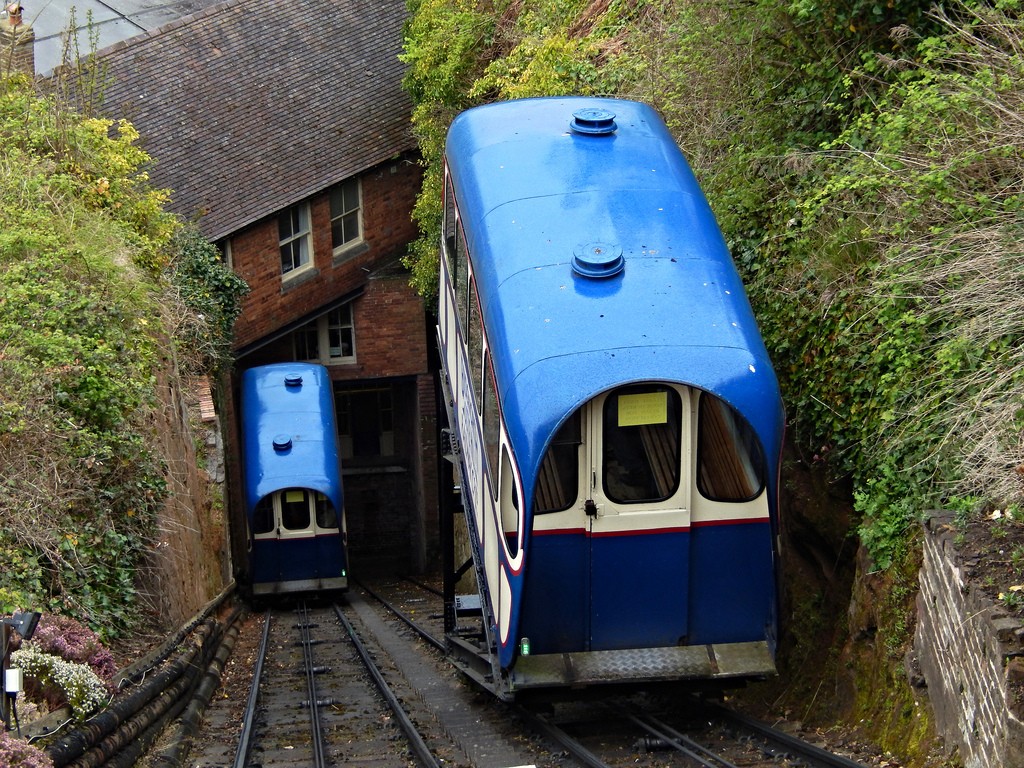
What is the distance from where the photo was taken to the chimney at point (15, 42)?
1738cm

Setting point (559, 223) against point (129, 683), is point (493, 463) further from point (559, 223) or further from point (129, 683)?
point (129, 683)

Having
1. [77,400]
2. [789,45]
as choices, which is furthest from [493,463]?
[789,45]

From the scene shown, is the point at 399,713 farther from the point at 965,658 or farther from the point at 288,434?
the point at 288,434

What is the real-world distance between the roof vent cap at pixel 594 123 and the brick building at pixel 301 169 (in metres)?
12.4

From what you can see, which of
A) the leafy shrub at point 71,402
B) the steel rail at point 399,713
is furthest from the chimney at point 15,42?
the steel rail at point 399,713

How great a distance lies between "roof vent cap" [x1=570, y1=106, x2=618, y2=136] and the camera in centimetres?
913

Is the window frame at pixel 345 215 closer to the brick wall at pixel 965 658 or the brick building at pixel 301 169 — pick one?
the brick building at pixel 301 169

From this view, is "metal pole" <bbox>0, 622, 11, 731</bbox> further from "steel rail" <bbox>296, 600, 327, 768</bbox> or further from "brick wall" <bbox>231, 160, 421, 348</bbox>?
"brick wall" <bbox>231, 160, 421, 348</bbox>

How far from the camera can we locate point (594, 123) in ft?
30.1

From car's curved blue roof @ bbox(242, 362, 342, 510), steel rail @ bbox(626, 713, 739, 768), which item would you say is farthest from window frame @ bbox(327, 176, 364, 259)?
steel rail @ bbox(626, 713, 739, 768)

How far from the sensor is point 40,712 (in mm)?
6840

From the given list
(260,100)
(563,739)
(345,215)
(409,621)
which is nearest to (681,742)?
(563,739)

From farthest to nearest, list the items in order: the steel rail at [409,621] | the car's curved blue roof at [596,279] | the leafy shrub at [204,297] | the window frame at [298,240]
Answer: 1. the window frame at [298,240]
2. the leafy shrub at [204,297]
3. the steel rail at [409,621]
4. the car's curved blue roof at [596,279]

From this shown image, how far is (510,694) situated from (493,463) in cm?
153
